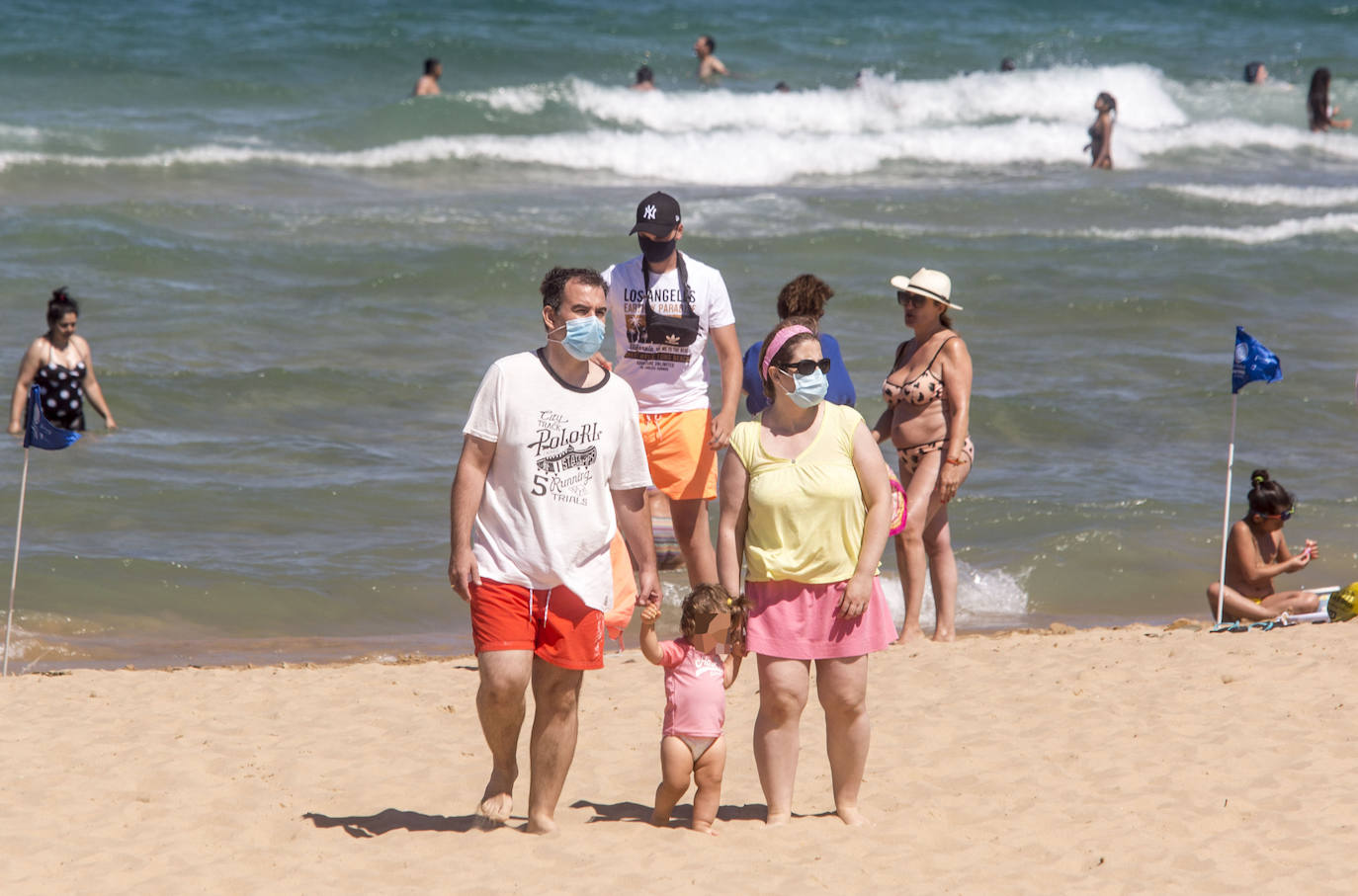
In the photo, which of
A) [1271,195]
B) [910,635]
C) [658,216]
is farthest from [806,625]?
[1271,195]

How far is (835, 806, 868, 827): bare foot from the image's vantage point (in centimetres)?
531

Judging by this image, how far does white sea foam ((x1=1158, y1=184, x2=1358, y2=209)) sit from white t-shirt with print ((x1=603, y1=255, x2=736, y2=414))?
17585 millimetres

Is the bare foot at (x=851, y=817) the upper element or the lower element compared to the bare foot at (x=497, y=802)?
lower

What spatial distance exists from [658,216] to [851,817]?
2.40m

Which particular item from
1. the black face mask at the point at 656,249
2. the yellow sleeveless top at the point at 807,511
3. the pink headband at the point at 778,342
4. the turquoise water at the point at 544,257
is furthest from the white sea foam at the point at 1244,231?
the yellow sleeveless top at the point at 807,511

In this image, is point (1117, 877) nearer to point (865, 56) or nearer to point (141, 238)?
point (141, 238)

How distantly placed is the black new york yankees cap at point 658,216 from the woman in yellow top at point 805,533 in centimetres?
125

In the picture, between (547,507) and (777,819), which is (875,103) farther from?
(547,507)

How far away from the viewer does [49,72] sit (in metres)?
25.9

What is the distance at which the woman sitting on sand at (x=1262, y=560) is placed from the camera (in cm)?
841

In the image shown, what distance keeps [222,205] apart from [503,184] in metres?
4.44

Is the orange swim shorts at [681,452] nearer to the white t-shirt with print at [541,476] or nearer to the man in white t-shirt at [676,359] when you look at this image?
the man in white t-shirt at [676,359]

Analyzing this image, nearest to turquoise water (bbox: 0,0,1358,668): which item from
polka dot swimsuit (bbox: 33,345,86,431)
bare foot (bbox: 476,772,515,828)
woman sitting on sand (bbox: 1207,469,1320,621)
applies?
polka dot swimsuit (bbox: 33,345,86,431)

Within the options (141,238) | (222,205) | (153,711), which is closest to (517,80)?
(222,205)
